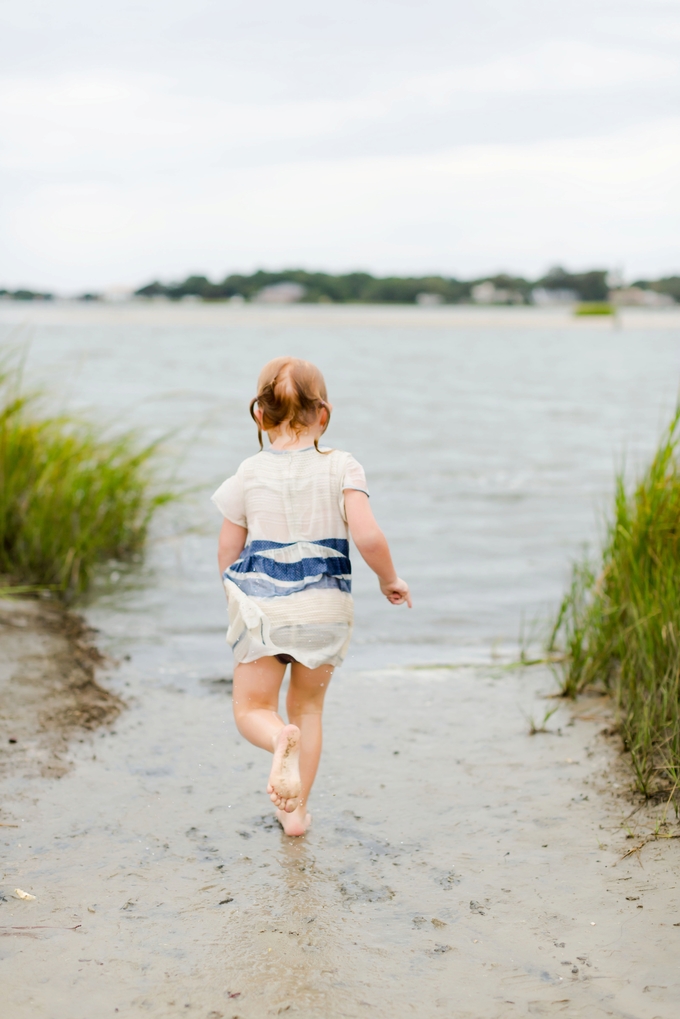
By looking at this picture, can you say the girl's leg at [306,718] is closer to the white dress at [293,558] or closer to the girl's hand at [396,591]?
the white dress at [293,558]

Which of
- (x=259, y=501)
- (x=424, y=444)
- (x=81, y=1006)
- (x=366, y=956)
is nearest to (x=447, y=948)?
(x=366, y=956)

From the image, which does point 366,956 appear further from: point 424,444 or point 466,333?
point 466,333

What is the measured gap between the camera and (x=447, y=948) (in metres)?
2.64

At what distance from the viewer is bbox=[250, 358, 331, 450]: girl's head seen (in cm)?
319

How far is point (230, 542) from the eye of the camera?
3.34 m

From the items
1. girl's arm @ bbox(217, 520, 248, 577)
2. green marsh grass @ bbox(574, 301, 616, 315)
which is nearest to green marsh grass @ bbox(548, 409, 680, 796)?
girl's arm @ bbox(217, 520, 248, 577)

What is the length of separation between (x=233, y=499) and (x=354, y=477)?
1.33ft

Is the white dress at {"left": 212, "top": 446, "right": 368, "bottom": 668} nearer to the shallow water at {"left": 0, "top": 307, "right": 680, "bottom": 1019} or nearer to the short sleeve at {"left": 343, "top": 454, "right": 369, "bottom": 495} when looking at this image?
the short sleeve at {"left": 343, "top": 454, "right": 369, "bottom": 495}

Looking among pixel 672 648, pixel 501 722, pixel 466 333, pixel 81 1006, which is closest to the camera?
pixel 81 1006

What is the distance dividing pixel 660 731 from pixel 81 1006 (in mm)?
2358

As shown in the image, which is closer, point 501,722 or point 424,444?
point 501,722

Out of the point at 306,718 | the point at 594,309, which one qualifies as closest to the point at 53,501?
the point at 306,718

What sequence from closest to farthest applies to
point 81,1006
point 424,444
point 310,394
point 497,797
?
point 81,1006 → point 310,394 → point 497,797 → point 424,444

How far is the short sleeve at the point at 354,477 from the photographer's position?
3178mm
